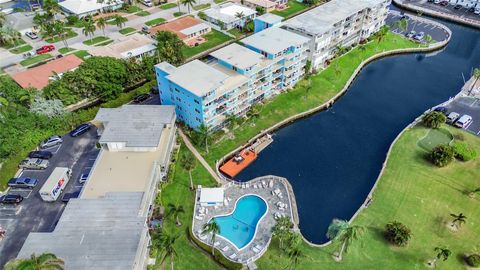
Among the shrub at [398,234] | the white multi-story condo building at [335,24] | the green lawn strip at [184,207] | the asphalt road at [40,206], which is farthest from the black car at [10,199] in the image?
the white multi-story condo building at [335,24]

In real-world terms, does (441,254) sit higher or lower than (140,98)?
lower

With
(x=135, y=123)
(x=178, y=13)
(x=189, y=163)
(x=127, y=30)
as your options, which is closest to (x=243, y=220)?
(x=189, y=163)

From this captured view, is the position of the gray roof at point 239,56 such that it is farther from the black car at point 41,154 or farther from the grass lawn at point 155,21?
the grass lawn at point 155,21

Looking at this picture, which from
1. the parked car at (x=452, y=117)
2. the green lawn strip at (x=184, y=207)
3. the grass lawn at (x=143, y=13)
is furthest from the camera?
the grass lawn at (x=143, y=13)

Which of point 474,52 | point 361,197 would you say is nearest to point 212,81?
point 361,197

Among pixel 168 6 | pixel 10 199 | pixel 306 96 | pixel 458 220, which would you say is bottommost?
pixel 458 220

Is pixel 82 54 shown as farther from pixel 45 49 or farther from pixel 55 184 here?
pixel 55 184

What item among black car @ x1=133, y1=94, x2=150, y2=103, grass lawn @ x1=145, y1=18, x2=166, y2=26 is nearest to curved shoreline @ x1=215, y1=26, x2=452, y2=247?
black car @ x1=133, y1=94, x2=150, y2=103
